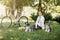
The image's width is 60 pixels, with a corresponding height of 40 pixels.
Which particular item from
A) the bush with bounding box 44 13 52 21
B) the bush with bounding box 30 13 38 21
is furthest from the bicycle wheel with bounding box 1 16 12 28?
the bush with bounding box 44 13 52 21

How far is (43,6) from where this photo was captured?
48.7 inches

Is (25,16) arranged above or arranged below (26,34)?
above

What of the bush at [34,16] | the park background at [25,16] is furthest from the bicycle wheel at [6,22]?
the bush at [34,16]

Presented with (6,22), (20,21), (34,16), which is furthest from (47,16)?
(6,22)

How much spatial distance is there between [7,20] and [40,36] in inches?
10.7

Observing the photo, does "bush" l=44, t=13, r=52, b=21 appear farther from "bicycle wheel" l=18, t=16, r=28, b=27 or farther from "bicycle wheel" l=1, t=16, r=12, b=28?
"bicycle wheel" l=1, t=16, r=12, b=28

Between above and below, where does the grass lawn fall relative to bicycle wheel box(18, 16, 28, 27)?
below

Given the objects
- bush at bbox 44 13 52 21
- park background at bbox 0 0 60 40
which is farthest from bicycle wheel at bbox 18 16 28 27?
bush at bbox 44 13 52 21

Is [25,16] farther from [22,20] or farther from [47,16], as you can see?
[47,16]

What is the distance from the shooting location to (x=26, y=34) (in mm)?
1196

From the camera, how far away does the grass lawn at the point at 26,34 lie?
118 centimetres

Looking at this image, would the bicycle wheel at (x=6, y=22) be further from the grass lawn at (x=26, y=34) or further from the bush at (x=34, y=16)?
the bush at (x=34, y=16)

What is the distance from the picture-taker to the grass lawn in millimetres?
1182

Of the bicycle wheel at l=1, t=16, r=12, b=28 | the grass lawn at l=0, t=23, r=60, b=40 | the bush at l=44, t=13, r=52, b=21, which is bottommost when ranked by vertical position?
the grass lawn at l=0, t=23, r=60, b=40
